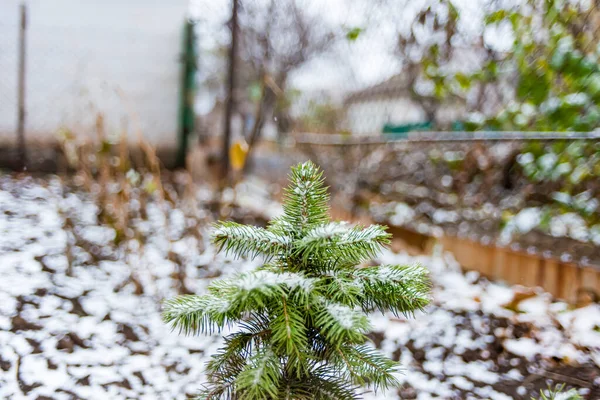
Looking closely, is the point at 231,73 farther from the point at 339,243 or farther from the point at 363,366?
the point at 363,366

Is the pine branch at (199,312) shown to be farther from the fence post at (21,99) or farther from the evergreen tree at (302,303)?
the fence post at (21,99)

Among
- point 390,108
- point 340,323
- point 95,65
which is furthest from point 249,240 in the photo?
point 95,65

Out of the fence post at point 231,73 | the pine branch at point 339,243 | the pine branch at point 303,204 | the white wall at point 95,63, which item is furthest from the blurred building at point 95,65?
the pine branch at point 339,243

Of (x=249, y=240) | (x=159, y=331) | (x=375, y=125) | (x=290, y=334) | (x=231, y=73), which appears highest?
(x=231, y=73)

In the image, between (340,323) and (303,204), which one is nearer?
(340,323)

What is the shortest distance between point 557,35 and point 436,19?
Result: 631mm

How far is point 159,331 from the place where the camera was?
1.86 metres

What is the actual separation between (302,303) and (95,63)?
3873mm

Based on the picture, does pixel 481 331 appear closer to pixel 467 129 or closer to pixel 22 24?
→ pixel 467 129

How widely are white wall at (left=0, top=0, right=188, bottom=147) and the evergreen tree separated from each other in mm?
2782

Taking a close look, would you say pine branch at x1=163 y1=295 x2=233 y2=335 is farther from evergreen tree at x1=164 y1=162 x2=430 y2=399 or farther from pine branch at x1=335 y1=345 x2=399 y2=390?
pine branch at x1=335 y1=345 x2=399 y2=390

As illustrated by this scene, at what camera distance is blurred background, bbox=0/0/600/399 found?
236 cm

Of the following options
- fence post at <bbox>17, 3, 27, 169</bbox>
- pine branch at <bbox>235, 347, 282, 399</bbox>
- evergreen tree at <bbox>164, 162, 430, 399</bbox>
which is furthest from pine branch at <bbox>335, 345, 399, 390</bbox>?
fence post at <bbox>17, 3, 27, 169</bbox>

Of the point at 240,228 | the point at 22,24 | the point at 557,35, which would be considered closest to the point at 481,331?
the point at 240,228
